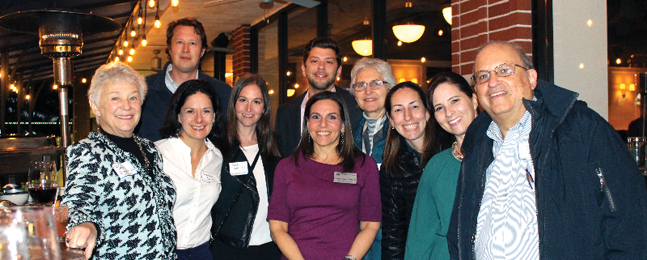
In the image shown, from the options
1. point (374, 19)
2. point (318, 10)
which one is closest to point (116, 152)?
point (374, 19)

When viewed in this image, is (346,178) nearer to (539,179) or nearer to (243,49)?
(539,179)

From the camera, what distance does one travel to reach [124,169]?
2041 mm

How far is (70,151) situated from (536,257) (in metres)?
1.83

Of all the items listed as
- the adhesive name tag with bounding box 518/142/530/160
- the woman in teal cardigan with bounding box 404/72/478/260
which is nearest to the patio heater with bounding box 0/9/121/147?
the woman in teal cardigan with bounding box 404/72/478/260

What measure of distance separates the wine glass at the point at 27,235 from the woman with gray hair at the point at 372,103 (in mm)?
2241

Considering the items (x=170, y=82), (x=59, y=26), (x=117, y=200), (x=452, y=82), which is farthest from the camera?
(x=170, y=82)

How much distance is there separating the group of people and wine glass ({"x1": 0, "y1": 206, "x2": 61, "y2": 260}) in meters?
0.63

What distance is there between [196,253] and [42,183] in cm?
88

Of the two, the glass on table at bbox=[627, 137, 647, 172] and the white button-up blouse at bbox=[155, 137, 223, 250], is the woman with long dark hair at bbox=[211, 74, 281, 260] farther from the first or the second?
the glass on table at bbox=[627, 137, 647, 172]

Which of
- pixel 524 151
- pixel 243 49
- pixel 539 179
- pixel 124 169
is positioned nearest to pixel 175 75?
pixel 124 169

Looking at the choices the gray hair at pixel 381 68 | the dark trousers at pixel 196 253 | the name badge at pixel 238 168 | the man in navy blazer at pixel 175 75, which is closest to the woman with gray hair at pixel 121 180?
the dark trousers at pixel 196 253

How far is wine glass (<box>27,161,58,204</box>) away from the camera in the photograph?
2.48 meters

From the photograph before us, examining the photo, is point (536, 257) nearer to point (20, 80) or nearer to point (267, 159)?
point (267, 159)

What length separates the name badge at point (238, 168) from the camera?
2828 mm
